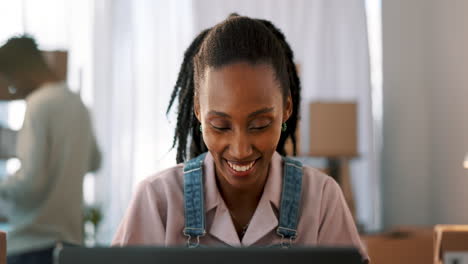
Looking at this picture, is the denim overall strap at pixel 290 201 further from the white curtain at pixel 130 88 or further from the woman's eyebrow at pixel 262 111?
the white curtain at pixel 130 88

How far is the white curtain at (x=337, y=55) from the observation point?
416 centimetres

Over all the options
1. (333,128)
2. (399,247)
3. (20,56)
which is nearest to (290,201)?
(20,56)

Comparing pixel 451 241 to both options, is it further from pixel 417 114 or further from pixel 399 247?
pixel 417 114

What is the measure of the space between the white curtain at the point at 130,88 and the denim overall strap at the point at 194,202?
262cm

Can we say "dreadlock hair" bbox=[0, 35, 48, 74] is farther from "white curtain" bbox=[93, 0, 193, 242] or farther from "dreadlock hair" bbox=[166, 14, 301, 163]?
"white curtain" bbox=[93, 0, 193, 242]

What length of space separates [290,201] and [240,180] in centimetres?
15

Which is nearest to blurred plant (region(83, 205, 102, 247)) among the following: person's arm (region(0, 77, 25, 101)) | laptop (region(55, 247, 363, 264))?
person's arm (region(0, 77, 25, 101))

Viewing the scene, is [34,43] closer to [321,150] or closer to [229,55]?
[229,55]

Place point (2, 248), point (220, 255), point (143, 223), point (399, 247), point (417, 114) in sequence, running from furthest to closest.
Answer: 1. point (417, 114)
2. point (399, 247)
3. point (143, 223)
4. point (2, 248)
5. point (220, 255)

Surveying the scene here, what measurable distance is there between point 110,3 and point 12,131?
137cm

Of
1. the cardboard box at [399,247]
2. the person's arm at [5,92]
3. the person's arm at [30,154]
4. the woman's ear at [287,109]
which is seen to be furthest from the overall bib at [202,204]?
the cardboard box at [399,247]

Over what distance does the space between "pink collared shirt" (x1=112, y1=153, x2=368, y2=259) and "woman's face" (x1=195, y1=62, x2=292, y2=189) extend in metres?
0.09

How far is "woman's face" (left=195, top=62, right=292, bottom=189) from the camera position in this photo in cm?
111

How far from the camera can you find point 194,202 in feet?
4.09
